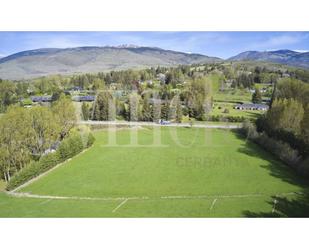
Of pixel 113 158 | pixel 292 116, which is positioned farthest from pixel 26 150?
pixel 292 116

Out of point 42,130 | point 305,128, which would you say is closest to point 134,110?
point 42,130

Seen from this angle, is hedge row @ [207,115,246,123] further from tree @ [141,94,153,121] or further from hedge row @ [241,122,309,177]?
tree @ [141,94,153,121]

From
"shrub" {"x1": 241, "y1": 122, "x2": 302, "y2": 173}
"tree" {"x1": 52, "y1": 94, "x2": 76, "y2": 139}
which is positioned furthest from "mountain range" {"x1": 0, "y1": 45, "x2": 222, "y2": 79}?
A: "shrub" {"x1": 241, "y1": 122, "x2": 302, "y2": 173}

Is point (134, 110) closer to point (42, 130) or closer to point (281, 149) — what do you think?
point (42, 130)

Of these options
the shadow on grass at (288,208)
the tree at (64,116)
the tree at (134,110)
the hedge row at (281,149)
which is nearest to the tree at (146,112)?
the tree at (134,110)

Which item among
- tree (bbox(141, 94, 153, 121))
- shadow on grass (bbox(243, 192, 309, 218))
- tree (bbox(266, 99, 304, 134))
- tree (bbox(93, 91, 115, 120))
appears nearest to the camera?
shadow on grass (bbox(243, 192, 309, 218))

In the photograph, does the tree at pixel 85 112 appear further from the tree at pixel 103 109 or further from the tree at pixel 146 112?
the tree at pixel 146 112

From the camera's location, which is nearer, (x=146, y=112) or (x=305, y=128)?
(x=305, y=128)
